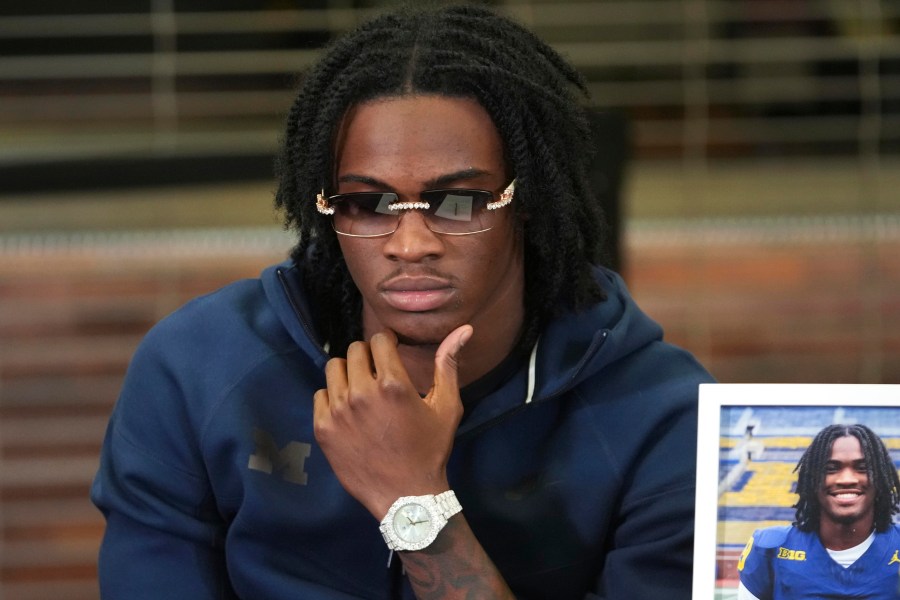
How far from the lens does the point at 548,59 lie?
5.78ft

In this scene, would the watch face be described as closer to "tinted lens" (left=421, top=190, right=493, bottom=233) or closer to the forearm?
the forearm

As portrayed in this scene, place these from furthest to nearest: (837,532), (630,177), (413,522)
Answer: (630,177), (413,522), (837,532)

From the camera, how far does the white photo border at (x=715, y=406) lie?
1270mm

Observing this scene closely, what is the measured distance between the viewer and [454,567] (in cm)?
146

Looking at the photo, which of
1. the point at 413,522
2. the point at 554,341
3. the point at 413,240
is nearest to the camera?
the point at 413,522

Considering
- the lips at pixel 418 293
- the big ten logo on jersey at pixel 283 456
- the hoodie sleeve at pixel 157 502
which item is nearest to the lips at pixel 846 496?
the lips at pixel 418 293

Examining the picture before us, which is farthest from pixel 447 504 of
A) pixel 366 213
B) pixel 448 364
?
pixel 366 213

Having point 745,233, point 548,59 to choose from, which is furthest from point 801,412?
point 745,233

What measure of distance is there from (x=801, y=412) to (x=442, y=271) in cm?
51

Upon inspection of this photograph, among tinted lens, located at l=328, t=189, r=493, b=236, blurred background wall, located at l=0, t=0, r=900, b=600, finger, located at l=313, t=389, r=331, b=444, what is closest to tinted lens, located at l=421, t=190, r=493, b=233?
tinted lens, located at l=328, t=189, r=493, b=236

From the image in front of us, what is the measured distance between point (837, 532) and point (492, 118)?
0.66 metres

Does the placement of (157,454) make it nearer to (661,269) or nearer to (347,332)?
(347,332)

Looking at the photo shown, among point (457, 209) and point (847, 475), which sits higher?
point (457, 209)

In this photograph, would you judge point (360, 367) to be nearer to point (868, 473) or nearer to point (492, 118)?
point (492, 118)
